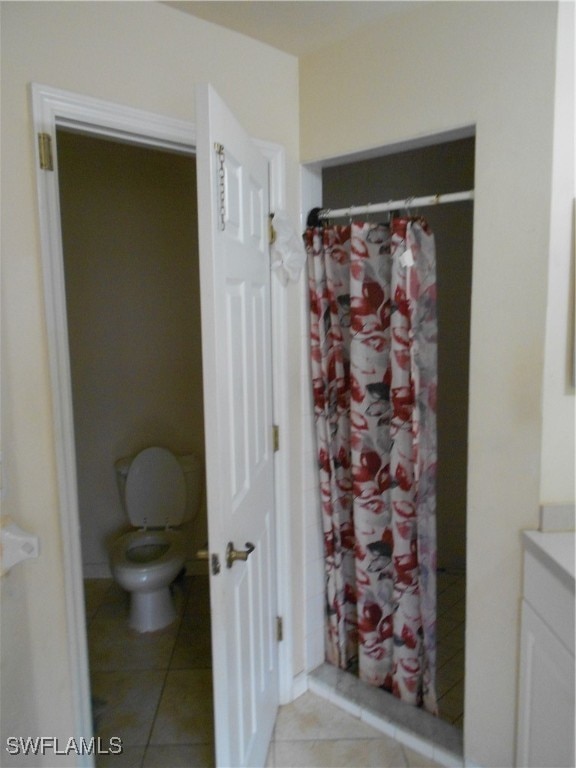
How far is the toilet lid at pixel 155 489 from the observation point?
2.65 m

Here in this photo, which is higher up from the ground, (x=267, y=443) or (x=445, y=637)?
(x=267, y=443)

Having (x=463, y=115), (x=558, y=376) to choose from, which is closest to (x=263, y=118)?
(x=463, y=115)

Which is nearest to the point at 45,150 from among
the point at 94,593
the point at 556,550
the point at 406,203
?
the point at 406,203

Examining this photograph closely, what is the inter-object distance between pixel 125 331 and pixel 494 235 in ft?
6.52

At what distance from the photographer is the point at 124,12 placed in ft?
4.52

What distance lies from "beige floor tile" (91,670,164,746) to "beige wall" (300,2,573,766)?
1154 millimetres

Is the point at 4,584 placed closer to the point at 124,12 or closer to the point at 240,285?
the point at 240,285

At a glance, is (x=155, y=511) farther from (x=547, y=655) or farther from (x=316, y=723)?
(x=547, y=655)

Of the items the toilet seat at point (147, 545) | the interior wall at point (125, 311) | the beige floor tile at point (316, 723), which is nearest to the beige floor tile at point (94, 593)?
the interior wall at point (125, 311)

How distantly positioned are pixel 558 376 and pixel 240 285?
2.93ft

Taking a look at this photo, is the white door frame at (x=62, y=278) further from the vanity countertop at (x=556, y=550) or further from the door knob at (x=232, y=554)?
the vanity countertop at (x=556, y=550)

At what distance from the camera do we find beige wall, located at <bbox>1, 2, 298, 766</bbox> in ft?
4.11

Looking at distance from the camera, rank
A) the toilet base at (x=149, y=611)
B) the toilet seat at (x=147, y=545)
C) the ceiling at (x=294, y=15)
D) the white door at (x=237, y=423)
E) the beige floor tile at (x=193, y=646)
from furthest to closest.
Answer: the toilet base at (x=149, y=611), the toilet seat at (x=147, y=545), the beige floor tile at (x=193, y=646), the ceiling at (x=294, y=15), the white door at (x=237, y=423)

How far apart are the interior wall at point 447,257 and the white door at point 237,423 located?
1.07m
